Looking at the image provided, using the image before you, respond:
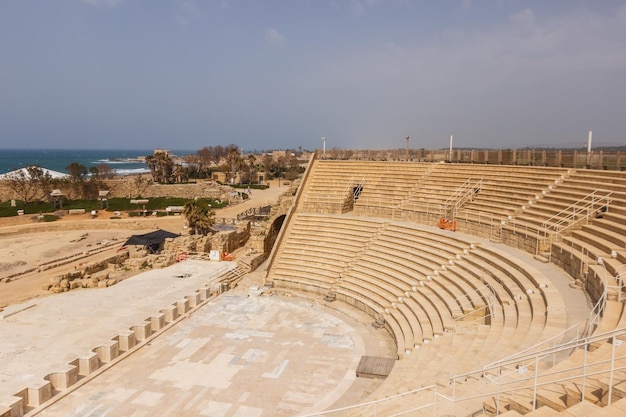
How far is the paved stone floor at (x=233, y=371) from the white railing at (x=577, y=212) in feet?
32.1

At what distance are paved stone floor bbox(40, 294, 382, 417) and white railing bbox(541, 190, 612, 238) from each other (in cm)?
979

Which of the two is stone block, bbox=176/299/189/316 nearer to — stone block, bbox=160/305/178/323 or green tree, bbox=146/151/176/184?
stone block, bbox=160/305/178/323

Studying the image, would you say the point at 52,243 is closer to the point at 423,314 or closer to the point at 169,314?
the point at 169,314

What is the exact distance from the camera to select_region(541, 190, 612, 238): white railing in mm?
18672

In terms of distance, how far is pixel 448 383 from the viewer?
10812 millimetres

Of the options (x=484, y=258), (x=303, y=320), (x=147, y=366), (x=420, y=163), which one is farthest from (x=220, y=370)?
(x=420, y=163)

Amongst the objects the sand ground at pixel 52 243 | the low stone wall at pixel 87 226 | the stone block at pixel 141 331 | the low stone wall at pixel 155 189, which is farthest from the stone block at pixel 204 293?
the low stone wall at pixel 155 189

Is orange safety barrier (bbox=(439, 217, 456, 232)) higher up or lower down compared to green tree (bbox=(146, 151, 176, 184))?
lower down

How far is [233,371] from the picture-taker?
52.4ft

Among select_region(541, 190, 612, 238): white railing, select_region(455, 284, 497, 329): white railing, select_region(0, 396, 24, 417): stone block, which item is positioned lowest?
select_region(0, 396, 24, 417): stone block

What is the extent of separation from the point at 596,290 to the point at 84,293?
25169 mm

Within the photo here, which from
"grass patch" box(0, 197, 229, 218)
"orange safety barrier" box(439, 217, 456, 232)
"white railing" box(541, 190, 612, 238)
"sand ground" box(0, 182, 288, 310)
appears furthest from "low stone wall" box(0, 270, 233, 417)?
"grass patch" box(0, 197, 229, 218)

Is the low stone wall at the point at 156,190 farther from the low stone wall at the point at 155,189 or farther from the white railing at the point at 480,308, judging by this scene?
the white railing at the point at 480,308

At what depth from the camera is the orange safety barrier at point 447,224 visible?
24.7 m
